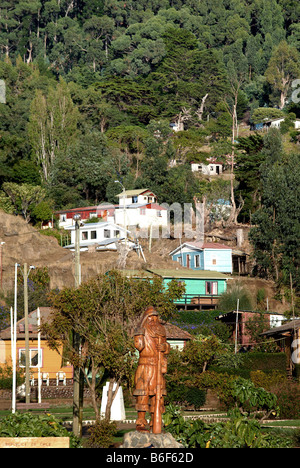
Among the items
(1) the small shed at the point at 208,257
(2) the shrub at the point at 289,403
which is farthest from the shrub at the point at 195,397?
(1) the small shed at the point at 208,257

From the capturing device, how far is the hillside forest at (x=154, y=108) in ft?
273

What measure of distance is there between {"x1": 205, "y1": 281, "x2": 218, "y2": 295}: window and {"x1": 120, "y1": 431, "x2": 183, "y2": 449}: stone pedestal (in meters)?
49.7

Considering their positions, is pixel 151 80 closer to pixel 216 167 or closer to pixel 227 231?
pixel 216 167

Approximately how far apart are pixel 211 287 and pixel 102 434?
140 ft

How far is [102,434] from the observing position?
79.9ft

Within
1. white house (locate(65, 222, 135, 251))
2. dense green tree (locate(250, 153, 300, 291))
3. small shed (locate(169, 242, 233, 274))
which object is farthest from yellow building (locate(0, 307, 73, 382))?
white house (locate(65, 222, 135, 251))

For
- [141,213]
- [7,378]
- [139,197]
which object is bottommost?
[7,378]

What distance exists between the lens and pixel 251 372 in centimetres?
3984

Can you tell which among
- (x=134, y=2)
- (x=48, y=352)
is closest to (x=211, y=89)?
(x=134, y=2)

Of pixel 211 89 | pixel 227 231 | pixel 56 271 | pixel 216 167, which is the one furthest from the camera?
pixel 211 89

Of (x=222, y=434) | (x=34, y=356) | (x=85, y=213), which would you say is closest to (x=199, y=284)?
(x=34, y=356)

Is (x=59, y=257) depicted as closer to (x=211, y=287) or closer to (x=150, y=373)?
(x=211, y=287)

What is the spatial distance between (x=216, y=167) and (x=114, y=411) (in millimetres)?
85739
